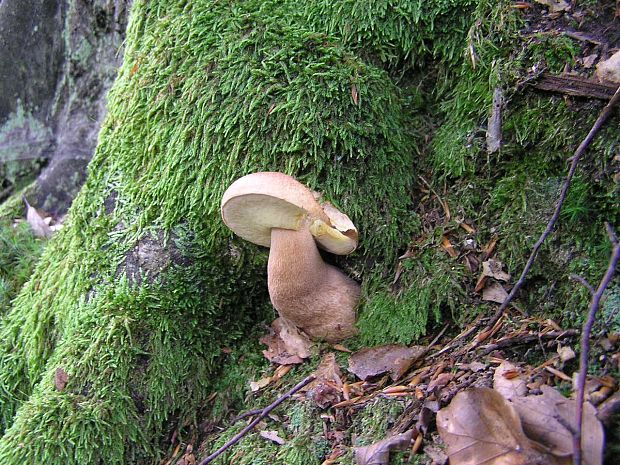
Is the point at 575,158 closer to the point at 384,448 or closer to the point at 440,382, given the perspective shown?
the point at 440,382

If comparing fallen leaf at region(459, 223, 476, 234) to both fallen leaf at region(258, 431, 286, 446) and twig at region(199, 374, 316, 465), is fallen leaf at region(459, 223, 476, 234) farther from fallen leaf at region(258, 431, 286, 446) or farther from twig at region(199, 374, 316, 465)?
fallen leaf at region(258, 431, 286, 446)

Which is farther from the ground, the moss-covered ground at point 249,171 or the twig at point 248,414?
the moss-covered ground at point 249,171

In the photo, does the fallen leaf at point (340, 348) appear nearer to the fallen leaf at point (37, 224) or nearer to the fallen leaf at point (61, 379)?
the fallen leaf at point (61, 379)

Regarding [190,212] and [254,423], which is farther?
[190,212]

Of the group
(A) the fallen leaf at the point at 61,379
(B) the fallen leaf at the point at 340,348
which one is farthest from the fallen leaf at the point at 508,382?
(A) the fallen leaf at the point at 61,379

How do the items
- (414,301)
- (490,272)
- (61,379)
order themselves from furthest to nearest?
(61,379) < (414,301) < (490,272)

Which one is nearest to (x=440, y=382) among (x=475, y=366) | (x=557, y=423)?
(x=475, y=366)
